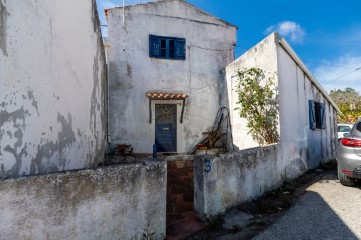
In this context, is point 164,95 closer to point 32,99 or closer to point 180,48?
point 180,48

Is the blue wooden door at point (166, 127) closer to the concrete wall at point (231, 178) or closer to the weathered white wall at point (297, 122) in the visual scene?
the weathered white wall at point (297, 122)

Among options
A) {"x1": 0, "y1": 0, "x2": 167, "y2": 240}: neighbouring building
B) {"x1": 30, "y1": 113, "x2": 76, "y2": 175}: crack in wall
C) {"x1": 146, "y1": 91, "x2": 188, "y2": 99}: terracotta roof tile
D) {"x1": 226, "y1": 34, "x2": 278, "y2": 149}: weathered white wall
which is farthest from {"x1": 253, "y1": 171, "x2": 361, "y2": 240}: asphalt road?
{"x1": 146, "y1": 91, "x2": 188, "y2": 99}: terracotta roof tile

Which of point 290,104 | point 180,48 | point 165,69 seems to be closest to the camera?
point 290,104

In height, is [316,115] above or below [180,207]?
above

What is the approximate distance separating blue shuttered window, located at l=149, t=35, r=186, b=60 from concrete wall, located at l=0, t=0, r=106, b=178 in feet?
14.1

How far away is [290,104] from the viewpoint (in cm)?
665

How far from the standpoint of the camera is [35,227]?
2.08m

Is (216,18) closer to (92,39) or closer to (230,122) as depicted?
(230,122)

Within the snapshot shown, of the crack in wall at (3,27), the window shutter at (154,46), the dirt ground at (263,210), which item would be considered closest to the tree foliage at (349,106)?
the dirt ground at (263,210)

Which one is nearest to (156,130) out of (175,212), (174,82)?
(174,82)

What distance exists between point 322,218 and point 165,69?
24.4ft

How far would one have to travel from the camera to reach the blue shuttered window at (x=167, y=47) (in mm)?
9086

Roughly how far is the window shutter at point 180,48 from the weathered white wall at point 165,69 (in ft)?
0.61

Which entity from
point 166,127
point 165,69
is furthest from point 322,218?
point 165,69
